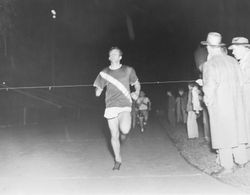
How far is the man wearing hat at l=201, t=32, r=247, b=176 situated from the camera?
6.81m

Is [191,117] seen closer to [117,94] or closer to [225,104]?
[117,94]

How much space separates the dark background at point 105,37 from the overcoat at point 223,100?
332 inches

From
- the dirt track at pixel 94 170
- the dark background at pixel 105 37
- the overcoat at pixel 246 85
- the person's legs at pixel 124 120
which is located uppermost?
the dark background at pixel 105 37

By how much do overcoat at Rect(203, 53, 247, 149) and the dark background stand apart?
332 inches

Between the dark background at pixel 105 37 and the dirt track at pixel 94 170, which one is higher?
the dark background at pixel 105 37

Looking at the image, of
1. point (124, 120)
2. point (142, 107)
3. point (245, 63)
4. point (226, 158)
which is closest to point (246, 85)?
point (245, 63)

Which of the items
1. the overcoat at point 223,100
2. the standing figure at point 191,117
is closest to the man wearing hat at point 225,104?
the overcoat at point 223,100

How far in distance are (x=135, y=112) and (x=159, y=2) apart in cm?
1367

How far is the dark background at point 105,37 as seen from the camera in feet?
67.8

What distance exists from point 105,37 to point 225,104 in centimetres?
4999

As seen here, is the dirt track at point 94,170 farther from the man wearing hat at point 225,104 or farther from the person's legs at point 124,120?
the person's legs at point 124,120

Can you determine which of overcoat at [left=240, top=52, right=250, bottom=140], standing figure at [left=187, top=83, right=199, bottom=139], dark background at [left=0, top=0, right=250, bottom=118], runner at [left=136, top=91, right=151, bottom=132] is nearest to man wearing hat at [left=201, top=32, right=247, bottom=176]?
overcoat at [left=240, top=52, right=250, bottom=140]

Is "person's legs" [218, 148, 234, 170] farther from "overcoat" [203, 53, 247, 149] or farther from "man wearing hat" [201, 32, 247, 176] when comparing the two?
"overcoat" [203, 53, 247, 149]

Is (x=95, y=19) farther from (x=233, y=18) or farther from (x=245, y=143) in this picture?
(x=245, y=143)
